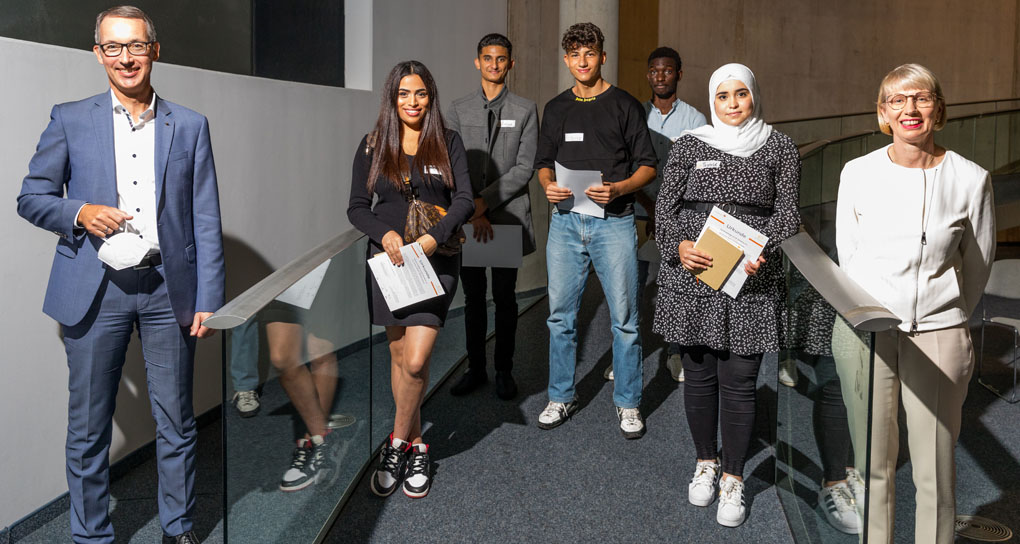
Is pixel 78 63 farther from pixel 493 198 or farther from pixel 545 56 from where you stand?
pixel 545 56

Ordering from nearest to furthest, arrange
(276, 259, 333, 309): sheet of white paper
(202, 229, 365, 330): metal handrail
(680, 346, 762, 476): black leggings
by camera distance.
Result: (202, 229, 365, 330): metal handrail, (276, 259, 333, 309): sheet of white paper, (680, 346, 762, 476): black leggings

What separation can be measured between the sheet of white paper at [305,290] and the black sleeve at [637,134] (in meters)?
1.60

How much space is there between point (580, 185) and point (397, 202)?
91 cm

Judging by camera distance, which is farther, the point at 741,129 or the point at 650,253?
the point at 650,253

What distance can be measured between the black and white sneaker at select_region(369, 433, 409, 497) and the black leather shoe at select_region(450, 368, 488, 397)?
1.12m

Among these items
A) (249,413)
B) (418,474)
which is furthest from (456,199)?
(249,413)

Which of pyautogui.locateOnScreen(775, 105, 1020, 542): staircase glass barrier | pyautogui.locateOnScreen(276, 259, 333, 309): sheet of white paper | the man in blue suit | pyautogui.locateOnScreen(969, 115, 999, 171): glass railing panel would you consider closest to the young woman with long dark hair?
pyautogui.locateOnScreen(276, 259, 333, 309): sheet of white paper

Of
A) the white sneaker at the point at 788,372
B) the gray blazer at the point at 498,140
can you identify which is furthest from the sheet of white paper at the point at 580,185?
the white sneaker at the point at 788,372

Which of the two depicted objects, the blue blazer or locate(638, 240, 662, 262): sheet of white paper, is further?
locate(638, 240, 662, 262): sheet of white paper

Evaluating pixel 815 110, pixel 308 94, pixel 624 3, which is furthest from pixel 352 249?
pixel 815 110

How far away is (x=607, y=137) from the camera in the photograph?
12.2ft

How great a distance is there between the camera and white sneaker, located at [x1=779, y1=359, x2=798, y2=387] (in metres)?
2.76

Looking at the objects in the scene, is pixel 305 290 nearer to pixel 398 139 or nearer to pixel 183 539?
pixel 398 139

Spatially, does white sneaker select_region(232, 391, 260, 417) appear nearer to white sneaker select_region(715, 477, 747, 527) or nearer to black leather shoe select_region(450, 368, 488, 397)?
white sneaker select_region(715, 477, 747, 527)
